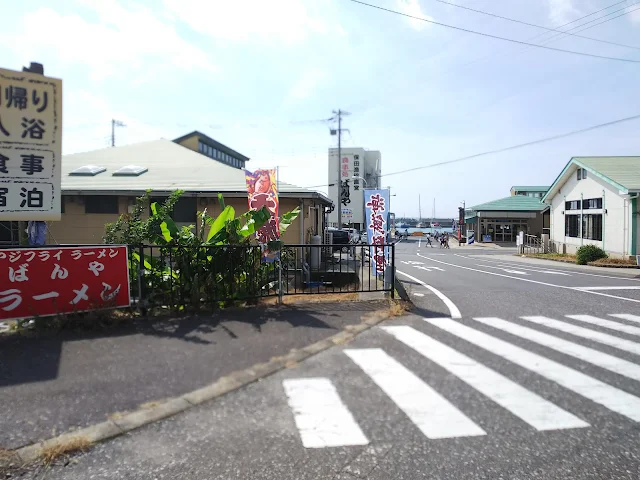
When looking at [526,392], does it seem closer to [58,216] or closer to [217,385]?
[217,385]

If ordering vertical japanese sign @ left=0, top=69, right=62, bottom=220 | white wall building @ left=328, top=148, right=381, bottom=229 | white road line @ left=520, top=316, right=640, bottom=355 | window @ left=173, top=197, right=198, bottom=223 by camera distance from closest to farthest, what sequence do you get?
1. white road line @ left=520, top=316, right=640, bottom=355
2. vertical japanese sign @ left=0, top=69, right=62, bottom=220
3. window @ left=173, top=197, right=198, bottom=223
4. white wall building @ left=328, top=148, right=381, bottom=229

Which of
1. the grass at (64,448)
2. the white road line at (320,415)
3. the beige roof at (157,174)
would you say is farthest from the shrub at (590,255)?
the grass at (64,448)

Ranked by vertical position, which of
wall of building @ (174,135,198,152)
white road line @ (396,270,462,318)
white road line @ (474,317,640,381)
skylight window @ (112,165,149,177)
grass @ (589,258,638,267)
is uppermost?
wall of building @ (174,135,198,152)

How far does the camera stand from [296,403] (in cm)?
410

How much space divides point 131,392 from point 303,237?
Result: 1056cm

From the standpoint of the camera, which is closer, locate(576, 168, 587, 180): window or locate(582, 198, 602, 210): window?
locate(582, 198, 602, 210): window

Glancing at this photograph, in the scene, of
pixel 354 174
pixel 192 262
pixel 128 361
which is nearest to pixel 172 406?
pixel 128 361

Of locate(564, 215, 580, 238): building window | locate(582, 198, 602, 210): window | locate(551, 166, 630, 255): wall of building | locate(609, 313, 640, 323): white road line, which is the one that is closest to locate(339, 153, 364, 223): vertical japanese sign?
locate(551, 166, 630, 255): wall of building

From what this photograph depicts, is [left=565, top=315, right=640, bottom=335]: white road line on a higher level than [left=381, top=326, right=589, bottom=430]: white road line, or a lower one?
higher

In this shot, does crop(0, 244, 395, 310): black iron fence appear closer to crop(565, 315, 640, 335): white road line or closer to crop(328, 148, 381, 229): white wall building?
crop(565, 315, 640, 335): white road line

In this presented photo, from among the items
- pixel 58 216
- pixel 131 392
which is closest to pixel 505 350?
pixel 131 392

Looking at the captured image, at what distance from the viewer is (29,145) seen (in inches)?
268

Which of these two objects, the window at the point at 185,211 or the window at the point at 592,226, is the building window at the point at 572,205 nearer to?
the window at the point at 592,226

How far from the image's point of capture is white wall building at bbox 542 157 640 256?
845 inches
